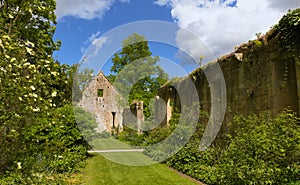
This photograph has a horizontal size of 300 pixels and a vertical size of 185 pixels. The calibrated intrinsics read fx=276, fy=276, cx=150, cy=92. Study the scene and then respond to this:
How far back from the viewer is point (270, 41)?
6.41 meters

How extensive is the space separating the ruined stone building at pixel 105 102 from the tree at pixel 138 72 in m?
0.99

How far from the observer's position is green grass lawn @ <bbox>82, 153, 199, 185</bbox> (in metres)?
6.53

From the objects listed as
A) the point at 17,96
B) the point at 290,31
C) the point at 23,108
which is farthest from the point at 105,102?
the point at 17,96

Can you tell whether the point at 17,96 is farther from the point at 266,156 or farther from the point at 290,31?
the point at 290,31

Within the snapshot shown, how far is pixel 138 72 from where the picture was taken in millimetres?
18781

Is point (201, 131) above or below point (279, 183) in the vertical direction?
above

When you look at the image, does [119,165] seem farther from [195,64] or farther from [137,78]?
[137,78]

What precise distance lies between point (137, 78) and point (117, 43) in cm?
851

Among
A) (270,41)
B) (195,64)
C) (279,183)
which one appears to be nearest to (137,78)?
(195,64)

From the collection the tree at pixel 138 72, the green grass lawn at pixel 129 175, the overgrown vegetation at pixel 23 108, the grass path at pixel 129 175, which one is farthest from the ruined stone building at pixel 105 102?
the overgrown vegetation at pixel 23 108

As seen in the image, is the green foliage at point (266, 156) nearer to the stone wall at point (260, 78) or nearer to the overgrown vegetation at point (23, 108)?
the stone wall at point (260, 78)

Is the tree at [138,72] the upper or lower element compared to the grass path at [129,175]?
upper

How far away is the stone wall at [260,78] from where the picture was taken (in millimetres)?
6164

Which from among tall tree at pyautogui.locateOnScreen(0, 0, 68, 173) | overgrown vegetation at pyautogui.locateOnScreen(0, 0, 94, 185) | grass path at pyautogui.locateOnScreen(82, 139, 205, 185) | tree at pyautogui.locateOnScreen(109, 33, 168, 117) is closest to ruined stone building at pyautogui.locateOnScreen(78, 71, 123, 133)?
tree at pyautogui.locateOnScreen(109, 33, 168, 117)
